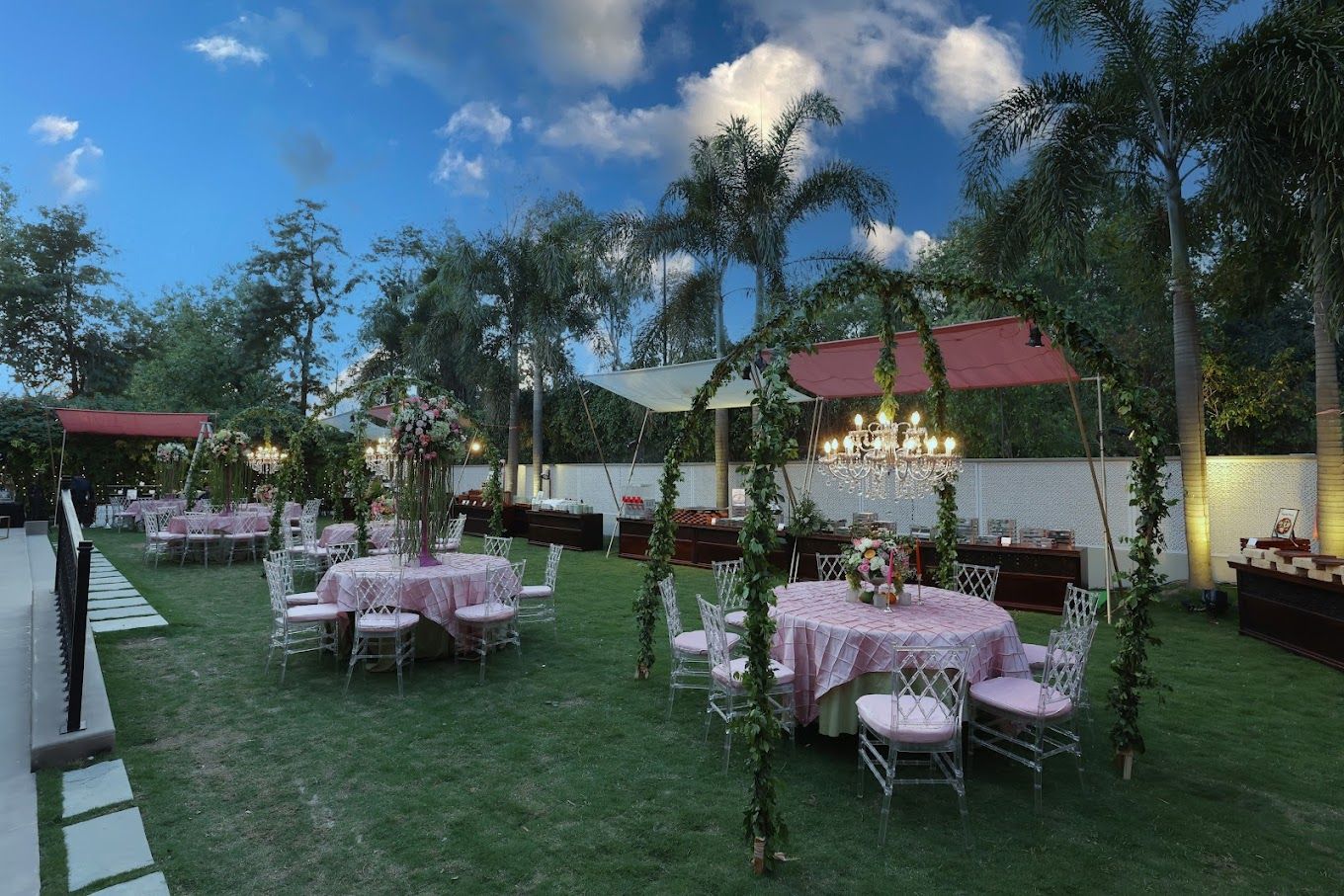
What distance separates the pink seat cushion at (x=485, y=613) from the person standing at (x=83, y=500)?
16.6m

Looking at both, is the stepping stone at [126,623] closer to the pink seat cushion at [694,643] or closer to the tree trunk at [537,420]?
the pink seat cushion at [694,643]

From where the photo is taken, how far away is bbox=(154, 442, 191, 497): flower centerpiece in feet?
55.5

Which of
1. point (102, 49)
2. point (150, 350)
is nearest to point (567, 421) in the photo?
point (102, 49)

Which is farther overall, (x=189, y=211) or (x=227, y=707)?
(x=189, y=211)

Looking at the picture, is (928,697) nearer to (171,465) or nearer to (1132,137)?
(1132,137)

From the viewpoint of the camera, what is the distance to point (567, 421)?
20.8 metres

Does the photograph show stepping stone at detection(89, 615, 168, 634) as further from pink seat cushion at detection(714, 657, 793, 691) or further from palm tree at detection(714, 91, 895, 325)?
palm tree at detection(714, 91, 895, 325)

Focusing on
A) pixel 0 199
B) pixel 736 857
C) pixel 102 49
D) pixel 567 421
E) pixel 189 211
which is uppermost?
pixel 189 211

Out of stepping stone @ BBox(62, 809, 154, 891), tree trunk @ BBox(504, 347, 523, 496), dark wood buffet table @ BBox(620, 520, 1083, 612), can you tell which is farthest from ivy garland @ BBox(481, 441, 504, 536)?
tree trunk @ BBox(504, 347, 523, 496)

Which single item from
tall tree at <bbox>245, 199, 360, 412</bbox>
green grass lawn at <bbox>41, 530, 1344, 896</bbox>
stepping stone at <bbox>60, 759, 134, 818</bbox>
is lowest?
green grass lawn at <bbox>41, 530, 1344, 896</bbox>

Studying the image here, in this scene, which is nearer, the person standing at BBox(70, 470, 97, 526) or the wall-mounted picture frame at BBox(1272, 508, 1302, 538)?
the wall-mounted picture frame at BBox(1272, 508, 1302, 538)

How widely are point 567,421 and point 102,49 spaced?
13.2 m

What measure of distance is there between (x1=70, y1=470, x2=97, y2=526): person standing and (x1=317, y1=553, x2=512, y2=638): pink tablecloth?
15510mm

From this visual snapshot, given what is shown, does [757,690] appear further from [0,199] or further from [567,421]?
[0,199]
